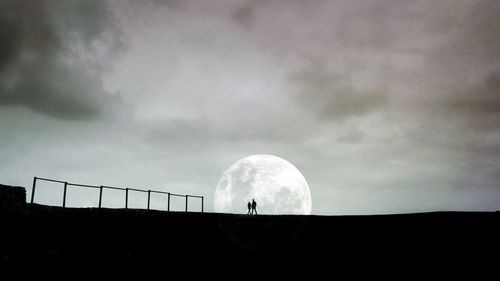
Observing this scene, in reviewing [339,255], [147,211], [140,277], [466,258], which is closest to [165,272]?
[140,277]

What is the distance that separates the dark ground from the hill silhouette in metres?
0.03

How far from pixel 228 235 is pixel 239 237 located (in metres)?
0.40

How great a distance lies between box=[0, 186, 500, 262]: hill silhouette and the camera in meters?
12.2

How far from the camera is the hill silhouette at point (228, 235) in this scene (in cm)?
1222

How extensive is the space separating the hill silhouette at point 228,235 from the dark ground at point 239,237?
3 cm

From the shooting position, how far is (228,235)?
44.1 feet

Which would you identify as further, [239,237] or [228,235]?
[239,237]

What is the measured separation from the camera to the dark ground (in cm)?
1223

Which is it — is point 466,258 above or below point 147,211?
below

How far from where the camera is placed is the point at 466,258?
1212 cm

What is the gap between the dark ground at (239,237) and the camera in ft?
40.1

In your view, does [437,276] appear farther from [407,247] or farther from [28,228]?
[28,228]

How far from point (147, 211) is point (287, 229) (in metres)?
5.63

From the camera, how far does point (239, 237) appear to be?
13570 mm
